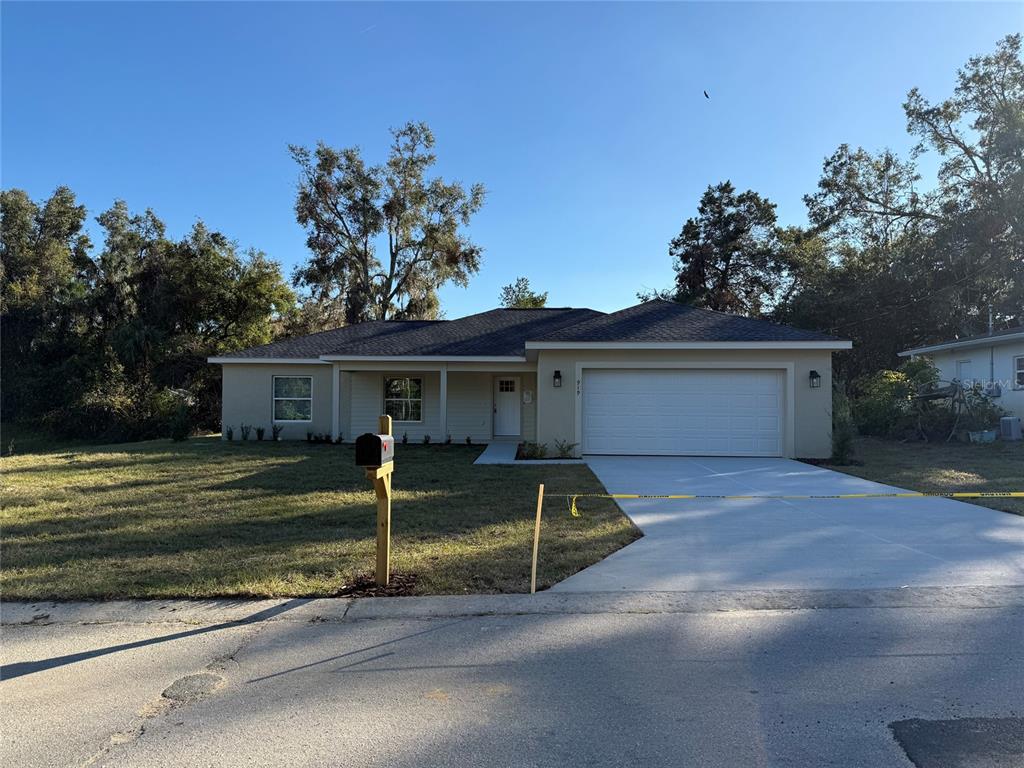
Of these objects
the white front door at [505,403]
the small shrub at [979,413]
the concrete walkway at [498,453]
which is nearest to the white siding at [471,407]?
the white front door at [505,403]

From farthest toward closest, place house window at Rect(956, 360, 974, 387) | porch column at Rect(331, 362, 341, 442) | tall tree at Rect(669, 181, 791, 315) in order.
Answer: tall tree at Rect(669, 181, 791, 315) → house window at Rect(956, 360, 974, 387) → porch column at Rect(331, 362, 341, 442)

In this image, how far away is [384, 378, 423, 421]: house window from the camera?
65.9 ft

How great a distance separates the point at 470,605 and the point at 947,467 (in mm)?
12167

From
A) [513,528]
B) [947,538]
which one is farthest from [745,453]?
[513,528]

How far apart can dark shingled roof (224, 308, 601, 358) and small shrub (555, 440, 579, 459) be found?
3.82 metres

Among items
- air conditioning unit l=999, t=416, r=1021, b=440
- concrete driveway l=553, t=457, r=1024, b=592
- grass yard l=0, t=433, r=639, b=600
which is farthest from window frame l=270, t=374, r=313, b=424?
air conditioning unit l=999, t=416, r=1021, b=440

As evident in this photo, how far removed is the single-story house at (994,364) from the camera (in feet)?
64.6

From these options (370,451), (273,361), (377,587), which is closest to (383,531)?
(377,587)

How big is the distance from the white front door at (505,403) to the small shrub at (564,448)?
572 centimetres

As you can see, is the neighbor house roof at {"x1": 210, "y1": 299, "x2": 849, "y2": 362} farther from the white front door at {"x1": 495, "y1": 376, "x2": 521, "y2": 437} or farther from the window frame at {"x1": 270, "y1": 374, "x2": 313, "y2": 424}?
the white front door at {"x1": 495, "y1": 376, "x2": 521, "y2": 437}

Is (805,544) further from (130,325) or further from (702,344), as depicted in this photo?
(130,325)

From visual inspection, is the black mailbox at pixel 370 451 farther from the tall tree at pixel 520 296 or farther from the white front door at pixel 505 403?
the tall tree at pixel 520 296

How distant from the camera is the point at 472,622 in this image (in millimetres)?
4473

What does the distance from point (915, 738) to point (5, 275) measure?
42121 mm
